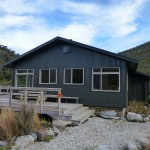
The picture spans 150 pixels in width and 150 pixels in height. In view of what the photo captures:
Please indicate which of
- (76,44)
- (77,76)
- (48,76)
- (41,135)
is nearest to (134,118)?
(77,76)

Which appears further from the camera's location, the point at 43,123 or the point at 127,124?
the point at 127,124

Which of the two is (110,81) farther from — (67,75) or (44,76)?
(44,76)

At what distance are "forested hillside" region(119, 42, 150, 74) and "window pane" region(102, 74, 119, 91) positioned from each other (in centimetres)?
1772

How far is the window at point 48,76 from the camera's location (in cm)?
1416

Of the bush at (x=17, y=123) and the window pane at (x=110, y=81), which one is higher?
the window pane at (x=110, y=81)

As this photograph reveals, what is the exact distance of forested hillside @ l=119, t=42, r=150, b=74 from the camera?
102ft

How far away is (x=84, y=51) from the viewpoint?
13.4 meters

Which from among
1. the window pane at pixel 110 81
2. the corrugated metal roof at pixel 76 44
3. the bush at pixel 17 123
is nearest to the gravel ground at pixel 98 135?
the bush at pixel 17 123

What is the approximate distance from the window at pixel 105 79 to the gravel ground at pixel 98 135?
8.09ft

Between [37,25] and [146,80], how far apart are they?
9480mm

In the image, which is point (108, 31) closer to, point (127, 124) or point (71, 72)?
point (71, 72)

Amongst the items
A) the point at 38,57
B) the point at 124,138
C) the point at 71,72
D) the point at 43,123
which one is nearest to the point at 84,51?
the point at 71,72

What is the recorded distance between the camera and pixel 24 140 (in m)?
6.87

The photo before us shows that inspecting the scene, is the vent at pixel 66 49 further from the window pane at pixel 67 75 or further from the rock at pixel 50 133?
the rock at pixel 50 133
